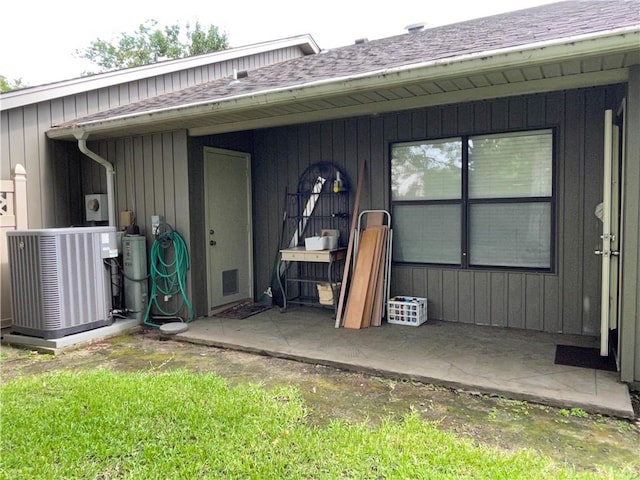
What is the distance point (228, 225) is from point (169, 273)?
990 millimetres

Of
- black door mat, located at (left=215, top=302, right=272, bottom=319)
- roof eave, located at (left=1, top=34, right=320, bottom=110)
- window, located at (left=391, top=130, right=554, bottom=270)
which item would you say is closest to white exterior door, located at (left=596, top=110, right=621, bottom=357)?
window, located at (left=391, top=130, right=554, bottom=270)

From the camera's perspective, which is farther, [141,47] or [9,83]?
[9,83]

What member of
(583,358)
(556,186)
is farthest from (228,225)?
(583,358)

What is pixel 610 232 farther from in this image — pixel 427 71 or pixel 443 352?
pixel 427 71

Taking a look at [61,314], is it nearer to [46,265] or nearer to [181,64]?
[46,265]

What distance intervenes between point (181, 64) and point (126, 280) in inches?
144

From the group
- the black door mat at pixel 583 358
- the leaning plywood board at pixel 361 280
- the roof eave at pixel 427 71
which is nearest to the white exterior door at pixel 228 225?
the roof eave at pixel 427 71

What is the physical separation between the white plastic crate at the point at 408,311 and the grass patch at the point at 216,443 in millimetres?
2007

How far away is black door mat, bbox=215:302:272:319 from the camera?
5.35 meters

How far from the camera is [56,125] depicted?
5410mm

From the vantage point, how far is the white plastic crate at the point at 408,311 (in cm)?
466

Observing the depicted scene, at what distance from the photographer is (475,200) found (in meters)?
4.66

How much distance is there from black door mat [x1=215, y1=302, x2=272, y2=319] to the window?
73.7 inches

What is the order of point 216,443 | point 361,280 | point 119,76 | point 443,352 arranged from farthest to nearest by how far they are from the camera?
point 119,76 → point 361,280 → point 443,352 → point 216,443
